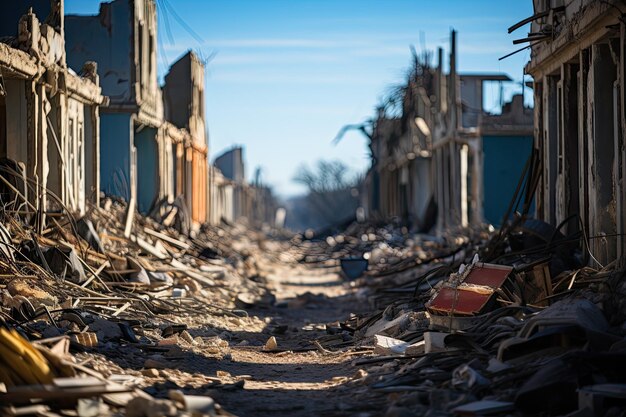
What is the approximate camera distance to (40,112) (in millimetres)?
12273

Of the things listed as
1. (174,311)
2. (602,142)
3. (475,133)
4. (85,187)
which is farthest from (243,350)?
(475,133)

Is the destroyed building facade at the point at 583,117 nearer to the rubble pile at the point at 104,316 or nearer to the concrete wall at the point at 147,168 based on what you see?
the rubble pile at the point at 104,316

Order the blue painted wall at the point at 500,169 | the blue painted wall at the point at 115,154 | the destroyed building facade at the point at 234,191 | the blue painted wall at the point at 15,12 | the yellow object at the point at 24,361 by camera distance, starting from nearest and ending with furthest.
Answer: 1. the yellow object at the point at 24,361
2. the blue painted wall at the point at 15,12
3. the blue painted wall at the point at 115,154
4. the blue painted wall at the point at 500,169
5. the destroyed building facade at the point at 234,191

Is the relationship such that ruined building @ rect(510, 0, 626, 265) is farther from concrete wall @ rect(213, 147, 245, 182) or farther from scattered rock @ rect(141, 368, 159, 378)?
concrete wall @ rect(213, 147, 245, 182)

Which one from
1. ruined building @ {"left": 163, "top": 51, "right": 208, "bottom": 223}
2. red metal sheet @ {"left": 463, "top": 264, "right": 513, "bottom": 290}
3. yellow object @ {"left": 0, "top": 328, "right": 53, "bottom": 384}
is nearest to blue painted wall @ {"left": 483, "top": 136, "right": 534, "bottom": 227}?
ruined building @ {"left": 163, "top": 51, "right": 208, "bottom": 223}

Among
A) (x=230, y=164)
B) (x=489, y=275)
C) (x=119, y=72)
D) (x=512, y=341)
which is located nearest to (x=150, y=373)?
(x=512, y=341)

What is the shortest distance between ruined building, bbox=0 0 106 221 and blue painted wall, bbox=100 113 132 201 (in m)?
3.81

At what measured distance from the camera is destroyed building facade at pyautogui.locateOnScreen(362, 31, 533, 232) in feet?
69.8

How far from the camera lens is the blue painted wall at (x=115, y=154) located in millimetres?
18719

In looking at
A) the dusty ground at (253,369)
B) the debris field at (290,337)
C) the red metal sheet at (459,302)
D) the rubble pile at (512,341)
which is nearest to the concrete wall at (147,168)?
the debris field at (290,337)

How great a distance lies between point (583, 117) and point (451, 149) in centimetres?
1261

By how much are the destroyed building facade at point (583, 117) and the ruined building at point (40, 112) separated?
6561 mm

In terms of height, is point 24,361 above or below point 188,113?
below

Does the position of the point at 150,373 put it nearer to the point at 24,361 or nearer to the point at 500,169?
the point at 24,361
